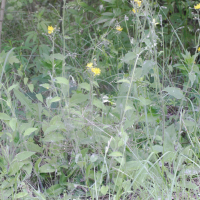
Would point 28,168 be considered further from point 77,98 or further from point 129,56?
point 129,56

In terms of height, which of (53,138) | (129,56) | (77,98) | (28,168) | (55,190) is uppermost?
(129,56)

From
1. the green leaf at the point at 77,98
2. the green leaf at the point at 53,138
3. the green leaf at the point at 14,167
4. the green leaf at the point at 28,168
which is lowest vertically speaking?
the green leaf at the point at 28,168

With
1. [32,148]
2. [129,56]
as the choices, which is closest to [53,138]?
[32,148]

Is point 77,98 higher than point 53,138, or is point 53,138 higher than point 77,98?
point 77,98

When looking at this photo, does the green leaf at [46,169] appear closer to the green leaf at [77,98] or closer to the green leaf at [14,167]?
the green leaf at [14,167]

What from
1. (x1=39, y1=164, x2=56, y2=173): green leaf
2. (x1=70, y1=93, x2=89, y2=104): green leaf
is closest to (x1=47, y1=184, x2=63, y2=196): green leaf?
(x1=39, y1=164, x2=56, y2=173): green leaf

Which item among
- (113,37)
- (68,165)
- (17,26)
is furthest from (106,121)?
(17,26)

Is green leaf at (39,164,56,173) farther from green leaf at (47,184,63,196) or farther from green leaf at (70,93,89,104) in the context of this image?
green leaf at (70,93,89,104)

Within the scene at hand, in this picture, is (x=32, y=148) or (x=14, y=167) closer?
(x=14, y=167)

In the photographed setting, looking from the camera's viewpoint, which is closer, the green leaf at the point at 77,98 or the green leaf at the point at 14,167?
Answer: the green leaf at the point at 14,167

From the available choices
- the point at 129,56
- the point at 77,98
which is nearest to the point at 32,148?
the point at 77,98

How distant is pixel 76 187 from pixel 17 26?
279 centimetres

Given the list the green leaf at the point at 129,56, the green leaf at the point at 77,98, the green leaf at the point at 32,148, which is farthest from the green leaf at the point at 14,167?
the green leaf at the point at 129,56

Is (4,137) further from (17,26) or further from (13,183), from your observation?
(17,26)
